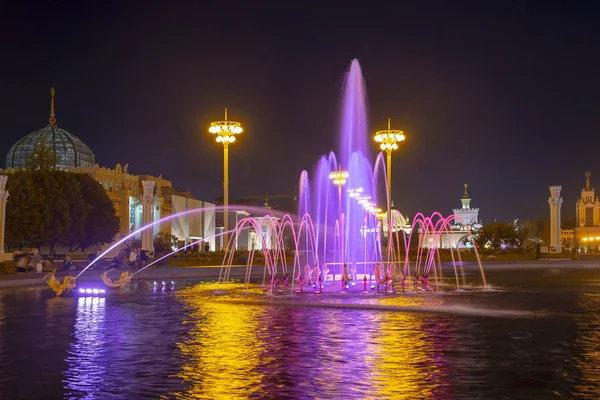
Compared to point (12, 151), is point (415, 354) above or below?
below

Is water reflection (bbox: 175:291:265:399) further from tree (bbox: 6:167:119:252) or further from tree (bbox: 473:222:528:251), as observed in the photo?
tree (bbox: 473:222:528:251)

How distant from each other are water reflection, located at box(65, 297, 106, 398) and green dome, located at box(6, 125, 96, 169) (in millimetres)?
75285

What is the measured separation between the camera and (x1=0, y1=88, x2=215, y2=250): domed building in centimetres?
8162

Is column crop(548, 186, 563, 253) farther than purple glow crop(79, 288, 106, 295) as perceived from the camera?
Yes

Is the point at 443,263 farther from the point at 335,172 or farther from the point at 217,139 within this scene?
the point at 217,139

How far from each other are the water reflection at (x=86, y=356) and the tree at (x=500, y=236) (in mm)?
56799

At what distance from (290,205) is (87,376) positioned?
12380 cm

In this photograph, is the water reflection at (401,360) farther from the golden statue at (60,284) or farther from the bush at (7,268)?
the bush at (7,268)

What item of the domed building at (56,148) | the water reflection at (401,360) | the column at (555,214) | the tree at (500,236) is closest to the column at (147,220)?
the tree at (500,236)

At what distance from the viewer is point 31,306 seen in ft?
71.3

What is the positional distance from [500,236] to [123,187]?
40.6 metres

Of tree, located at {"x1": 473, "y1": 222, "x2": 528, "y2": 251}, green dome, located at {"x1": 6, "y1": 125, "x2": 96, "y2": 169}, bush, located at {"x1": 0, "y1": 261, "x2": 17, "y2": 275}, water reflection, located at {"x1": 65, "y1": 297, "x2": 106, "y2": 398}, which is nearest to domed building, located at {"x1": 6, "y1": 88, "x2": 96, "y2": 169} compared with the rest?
green dome, located at {"x1": 6, "y1": 125, "x2": 96, "y2": 169}

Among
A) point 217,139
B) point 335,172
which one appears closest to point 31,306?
point 217,139

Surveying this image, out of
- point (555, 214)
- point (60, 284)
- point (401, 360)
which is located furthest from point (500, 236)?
point (401, 360)
